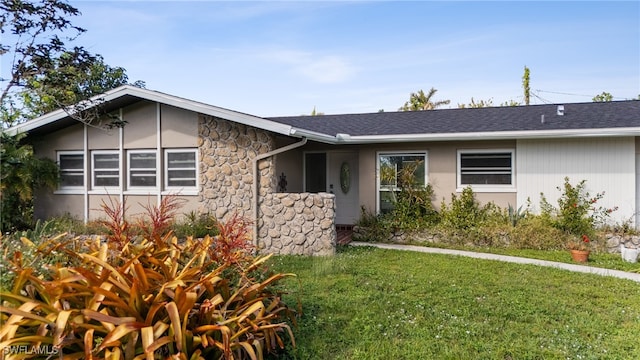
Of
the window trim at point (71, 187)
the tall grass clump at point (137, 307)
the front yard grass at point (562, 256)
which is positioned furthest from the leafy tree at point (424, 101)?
the tall grass clump at point (137, 307)

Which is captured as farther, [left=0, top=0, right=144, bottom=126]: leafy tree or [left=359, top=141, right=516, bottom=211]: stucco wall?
[left=359, top=141, right=516, bottom=211]: stucco wall

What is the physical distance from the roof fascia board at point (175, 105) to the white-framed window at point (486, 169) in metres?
4.89

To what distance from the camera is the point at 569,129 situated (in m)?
8.91

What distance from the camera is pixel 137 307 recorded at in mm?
2988

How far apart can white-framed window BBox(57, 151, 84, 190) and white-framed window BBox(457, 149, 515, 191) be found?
9858mm

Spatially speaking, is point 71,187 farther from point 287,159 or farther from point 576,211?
point 576,211

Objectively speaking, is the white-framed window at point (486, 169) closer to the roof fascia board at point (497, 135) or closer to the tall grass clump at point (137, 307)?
the roof fascia board at point (497, 135)

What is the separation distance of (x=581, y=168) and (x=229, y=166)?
8.37m

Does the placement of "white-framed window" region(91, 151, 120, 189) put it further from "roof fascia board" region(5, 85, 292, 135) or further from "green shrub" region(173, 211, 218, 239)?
"green shrub" region(173, 211, 218, 239)

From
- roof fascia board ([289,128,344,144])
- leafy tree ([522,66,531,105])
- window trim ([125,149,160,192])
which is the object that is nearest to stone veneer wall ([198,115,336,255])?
roof fascia board ([289,128,344,144])

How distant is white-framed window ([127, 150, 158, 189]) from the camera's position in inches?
380

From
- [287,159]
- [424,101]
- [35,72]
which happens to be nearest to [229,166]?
[287,159]

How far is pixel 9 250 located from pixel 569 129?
10272 mm

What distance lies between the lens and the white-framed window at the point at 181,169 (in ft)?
31.0
